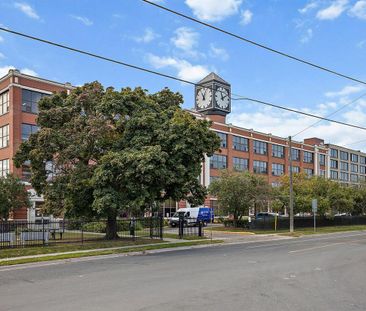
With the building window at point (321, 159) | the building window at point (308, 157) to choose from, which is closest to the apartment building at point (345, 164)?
the building window at point (321, 159)

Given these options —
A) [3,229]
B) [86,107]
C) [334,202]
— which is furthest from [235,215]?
[3,229]

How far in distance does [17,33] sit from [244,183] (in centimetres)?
2909

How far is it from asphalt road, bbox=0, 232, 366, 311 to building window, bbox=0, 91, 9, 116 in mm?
35268

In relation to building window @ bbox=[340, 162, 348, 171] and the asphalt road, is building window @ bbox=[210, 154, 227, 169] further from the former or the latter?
the asphalt road

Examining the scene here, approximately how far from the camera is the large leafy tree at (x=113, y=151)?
2134cm

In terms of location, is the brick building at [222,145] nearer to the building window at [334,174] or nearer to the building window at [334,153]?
the building window at [334,153]

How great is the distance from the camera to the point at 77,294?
9.63 meters

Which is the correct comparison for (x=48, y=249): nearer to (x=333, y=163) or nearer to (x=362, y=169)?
(x=333, y=163)

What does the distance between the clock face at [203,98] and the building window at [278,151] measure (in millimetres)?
62130

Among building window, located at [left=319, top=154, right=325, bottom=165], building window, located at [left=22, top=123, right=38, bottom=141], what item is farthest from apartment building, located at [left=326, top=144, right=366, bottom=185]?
building window, located at [left=22, top=123, right=38, bottom=141]

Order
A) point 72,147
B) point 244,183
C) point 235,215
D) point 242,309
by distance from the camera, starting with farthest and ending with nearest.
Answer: point 235,215
point 244,183
point 72,147
point 242,309

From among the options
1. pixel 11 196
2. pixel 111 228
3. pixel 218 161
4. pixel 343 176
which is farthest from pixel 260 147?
pixel 111 228

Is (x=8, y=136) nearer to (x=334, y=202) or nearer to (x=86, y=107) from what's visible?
(x=86, y=107)

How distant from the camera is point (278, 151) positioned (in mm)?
86250
